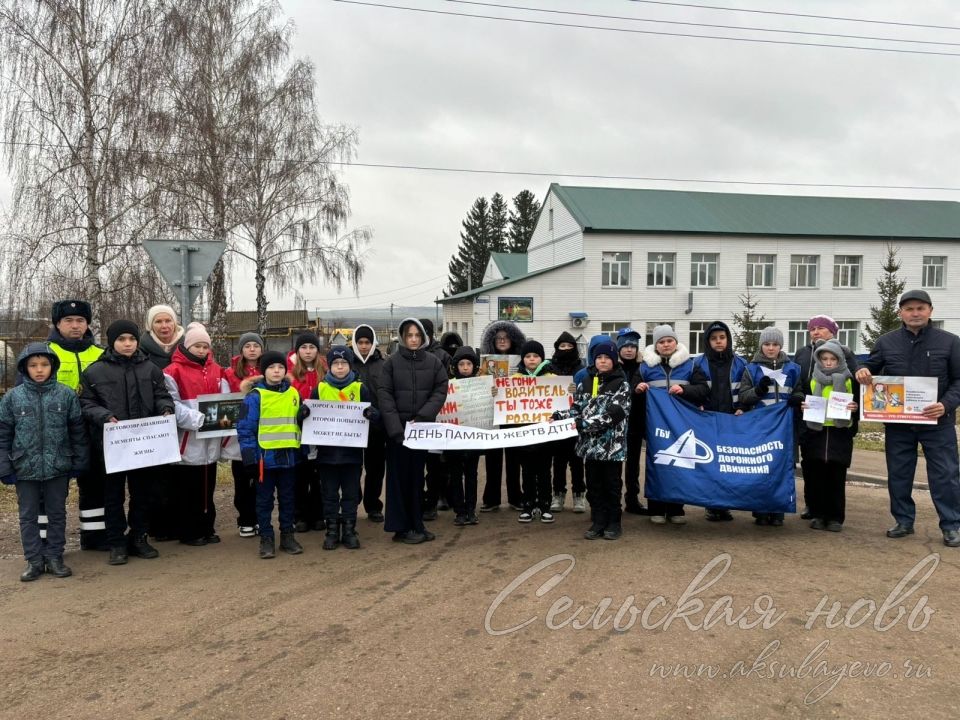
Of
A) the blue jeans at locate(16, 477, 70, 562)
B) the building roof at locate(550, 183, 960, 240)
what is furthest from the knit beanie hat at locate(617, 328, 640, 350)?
the building roof at locate(550, 183, 960, 240)

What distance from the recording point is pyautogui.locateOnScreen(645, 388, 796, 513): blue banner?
699cm

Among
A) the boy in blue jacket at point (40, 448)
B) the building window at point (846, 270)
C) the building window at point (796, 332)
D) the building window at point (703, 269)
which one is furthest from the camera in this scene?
the building window at point (846, 270)

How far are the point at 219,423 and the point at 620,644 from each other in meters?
4.29

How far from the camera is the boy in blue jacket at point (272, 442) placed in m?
6.57

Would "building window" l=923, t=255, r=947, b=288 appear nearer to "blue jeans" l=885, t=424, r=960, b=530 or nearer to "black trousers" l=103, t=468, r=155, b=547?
"blue jeans" l=885, t=424, r=960, b=530

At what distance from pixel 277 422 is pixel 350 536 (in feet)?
4.19

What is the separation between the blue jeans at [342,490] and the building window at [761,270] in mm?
37837

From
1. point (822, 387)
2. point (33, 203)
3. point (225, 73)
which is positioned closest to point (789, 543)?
point (822, 387)

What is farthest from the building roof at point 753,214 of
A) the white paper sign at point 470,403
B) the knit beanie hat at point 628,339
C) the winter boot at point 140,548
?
the winter boot at point 140,548

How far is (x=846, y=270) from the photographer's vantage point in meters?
41.8

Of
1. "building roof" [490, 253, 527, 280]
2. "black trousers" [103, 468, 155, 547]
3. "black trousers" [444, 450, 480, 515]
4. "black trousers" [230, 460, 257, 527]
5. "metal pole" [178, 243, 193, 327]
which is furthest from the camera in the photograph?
"building roof" [490, 253, 527, 280]

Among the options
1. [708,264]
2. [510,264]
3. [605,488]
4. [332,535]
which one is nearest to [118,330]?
[332,535]

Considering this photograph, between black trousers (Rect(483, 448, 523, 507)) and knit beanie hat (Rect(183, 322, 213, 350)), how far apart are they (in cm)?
327

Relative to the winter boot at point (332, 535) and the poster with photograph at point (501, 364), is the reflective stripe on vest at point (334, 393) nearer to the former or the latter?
the winter boot at point (332, 535)
